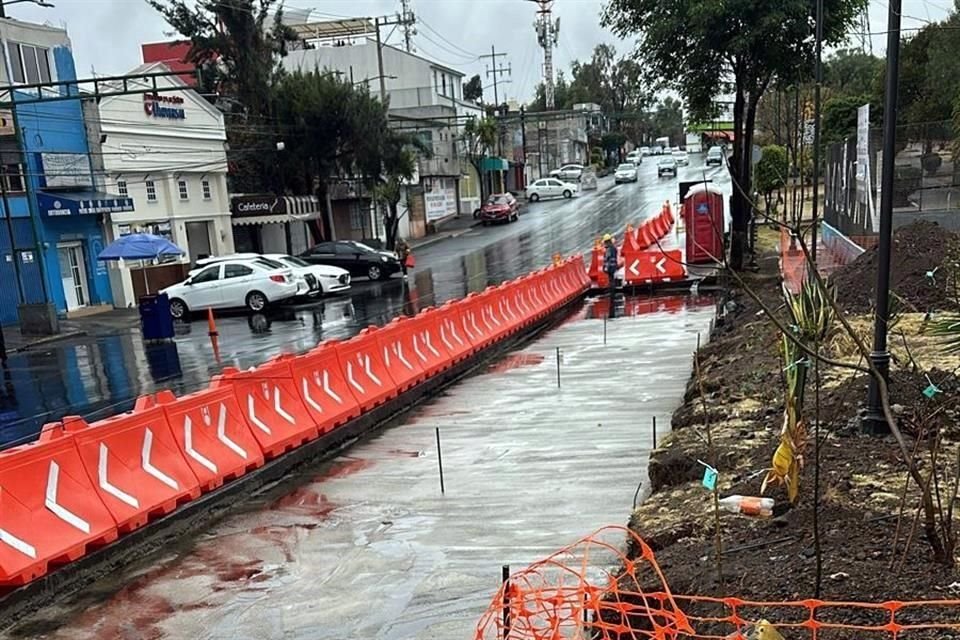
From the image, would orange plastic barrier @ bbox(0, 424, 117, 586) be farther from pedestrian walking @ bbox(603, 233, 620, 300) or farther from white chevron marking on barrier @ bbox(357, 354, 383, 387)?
pedestrian walking @ bbox(603, 233, 620, 300)

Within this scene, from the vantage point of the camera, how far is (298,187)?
42.3m

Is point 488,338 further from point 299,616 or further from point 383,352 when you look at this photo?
point 299,616

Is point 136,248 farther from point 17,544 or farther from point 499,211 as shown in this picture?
point 499,211

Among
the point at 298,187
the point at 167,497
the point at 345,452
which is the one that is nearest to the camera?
the point at 167,497

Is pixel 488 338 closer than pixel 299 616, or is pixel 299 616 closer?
pixel 299 616

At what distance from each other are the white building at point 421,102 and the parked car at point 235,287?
26603mm

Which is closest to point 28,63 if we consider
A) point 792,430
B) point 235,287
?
point 235,287

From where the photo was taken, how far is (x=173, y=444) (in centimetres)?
811

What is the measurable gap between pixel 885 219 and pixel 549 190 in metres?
62.5

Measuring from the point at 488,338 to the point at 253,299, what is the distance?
1218cm

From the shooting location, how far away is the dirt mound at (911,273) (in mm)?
12562

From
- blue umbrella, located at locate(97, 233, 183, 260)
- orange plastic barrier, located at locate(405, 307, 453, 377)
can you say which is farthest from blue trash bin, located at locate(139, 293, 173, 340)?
orange plastic barrier, located at locate(405, 307, 453, 377)

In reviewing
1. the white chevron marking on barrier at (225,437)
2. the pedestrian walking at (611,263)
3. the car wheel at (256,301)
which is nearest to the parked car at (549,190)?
the pedestrian walking at (611,263)

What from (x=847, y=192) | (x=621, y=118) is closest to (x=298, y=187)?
(x=847, y=192)
